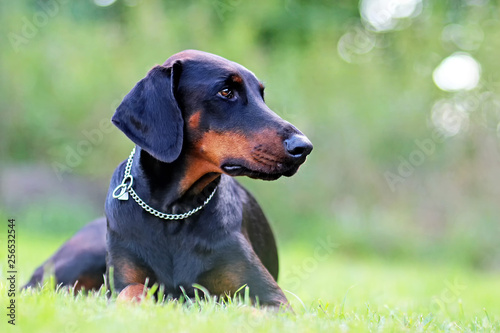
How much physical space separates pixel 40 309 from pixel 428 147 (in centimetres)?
926

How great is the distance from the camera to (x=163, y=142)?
10.4ft

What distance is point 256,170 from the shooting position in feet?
9.98

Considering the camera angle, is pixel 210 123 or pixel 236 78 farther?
pixel 236 78

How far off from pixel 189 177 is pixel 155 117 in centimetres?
37

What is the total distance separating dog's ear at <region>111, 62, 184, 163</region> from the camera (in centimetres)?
316

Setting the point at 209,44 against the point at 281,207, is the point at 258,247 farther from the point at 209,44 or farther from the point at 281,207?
the point at 209,44

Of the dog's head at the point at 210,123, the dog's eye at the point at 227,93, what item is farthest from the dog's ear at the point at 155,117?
the dog's eye at the point at 227,93

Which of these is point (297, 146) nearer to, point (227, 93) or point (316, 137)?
point (227, 93)

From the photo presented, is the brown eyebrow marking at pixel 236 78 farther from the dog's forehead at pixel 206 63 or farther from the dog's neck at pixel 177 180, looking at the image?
the dog's neck at pixel 177 180

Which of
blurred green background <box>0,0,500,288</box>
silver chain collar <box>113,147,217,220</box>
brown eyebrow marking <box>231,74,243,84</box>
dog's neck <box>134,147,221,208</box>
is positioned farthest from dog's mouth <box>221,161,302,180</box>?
blurred green background <box>0,0,500,288</box>

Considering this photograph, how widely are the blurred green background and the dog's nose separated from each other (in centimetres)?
713

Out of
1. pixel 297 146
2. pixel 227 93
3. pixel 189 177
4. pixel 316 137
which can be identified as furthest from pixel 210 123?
pixel 316 137

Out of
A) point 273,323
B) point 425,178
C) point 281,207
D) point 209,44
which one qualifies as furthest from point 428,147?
point 273,323

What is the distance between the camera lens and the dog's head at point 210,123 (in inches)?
120
